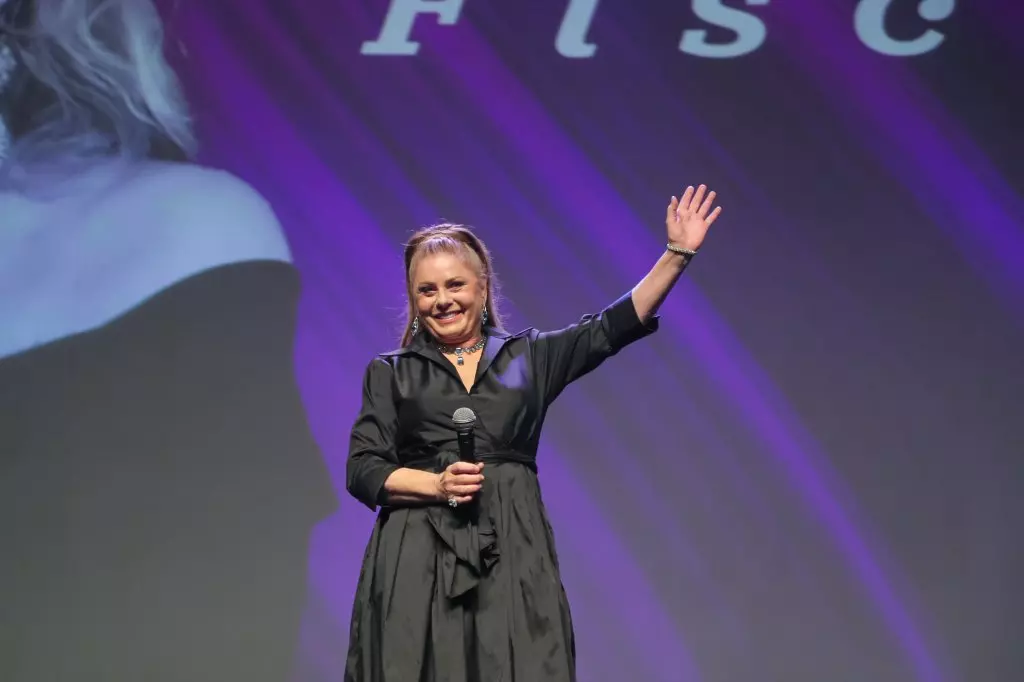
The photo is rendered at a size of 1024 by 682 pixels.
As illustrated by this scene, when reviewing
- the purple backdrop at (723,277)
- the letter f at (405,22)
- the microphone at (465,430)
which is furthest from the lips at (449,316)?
the letter f at (405,22)

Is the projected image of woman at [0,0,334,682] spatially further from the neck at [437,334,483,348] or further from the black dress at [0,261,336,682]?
the neck at [437,334,483,348]

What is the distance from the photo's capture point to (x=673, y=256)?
199 cm

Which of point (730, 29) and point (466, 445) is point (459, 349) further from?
point (730, 29)

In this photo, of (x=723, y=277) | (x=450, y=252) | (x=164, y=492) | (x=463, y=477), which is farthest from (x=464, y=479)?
(x=164, y=492)

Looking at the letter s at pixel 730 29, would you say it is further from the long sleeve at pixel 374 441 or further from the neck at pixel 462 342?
the long sleeve at pixel 374 441

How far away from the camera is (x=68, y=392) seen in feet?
10.9

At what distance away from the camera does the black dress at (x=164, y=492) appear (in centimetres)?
322

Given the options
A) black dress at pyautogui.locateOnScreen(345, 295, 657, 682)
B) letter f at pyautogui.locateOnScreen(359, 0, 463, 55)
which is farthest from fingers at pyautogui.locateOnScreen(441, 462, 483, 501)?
letter f at pyautogui.locateOnScreen(359, 0, 463, 55)

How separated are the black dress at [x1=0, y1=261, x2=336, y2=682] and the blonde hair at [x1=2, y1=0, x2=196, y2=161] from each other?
0.47 m

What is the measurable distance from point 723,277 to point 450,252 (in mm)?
1341

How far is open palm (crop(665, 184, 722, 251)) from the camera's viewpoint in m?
1.99

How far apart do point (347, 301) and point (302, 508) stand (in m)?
0.62

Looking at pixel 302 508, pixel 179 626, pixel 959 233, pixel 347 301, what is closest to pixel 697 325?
pixel 959 233

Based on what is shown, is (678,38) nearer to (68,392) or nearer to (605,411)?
(605,411)
